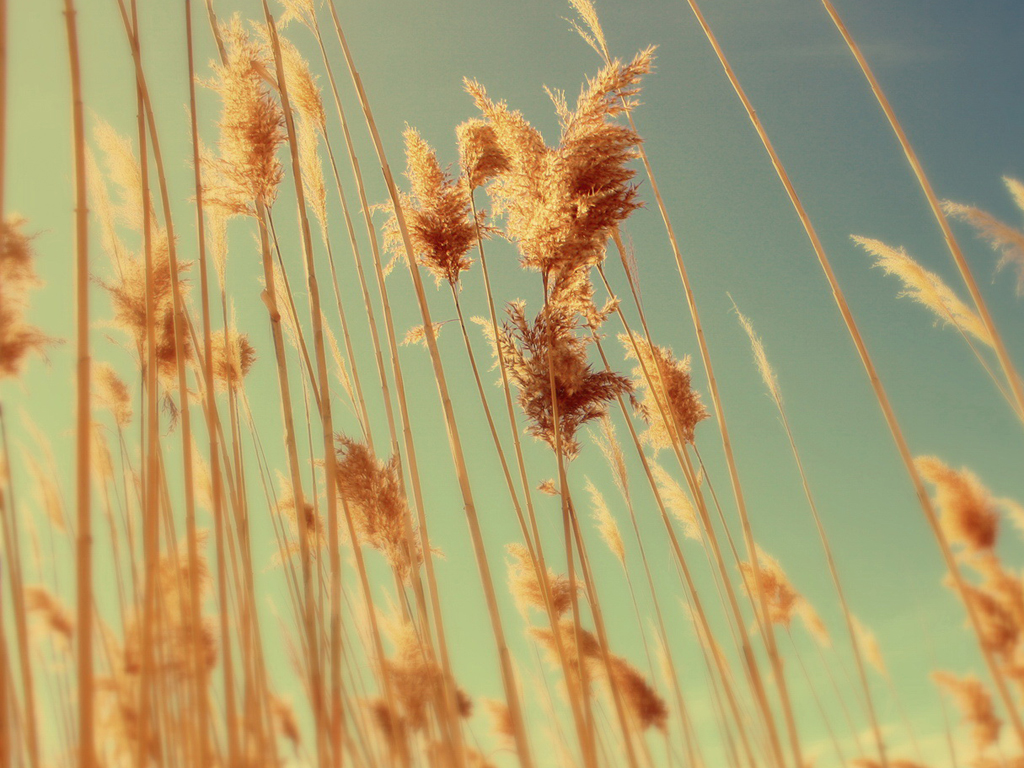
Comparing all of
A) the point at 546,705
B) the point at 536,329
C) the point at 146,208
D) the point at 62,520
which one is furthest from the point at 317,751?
the point at 546,705

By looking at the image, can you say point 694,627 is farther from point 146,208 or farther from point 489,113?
point 146,208

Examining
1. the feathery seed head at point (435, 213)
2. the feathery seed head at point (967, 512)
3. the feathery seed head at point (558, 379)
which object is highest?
the feathery seed head at point (435, 213)

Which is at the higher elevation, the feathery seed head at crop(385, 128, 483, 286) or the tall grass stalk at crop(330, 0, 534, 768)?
the feathery seed head at crop(385, 128, 483, 286)

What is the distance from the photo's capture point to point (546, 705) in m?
3.97

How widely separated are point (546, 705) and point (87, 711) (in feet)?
11.2

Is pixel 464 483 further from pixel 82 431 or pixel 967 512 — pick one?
pixel 967 512

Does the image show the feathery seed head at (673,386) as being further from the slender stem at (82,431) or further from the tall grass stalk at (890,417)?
the slender stem at (82,431)

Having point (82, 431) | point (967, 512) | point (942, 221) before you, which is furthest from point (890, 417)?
point (82, 431)

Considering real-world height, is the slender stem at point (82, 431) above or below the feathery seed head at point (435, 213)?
below

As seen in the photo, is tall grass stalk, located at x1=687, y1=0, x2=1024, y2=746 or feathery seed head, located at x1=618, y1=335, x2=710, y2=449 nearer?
tall grass stalk, located at x1=687, y1=0, x2=1024, y2=746

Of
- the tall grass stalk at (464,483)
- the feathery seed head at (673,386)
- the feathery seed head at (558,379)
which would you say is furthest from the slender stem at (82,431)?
the feathery seed head at (673,386)

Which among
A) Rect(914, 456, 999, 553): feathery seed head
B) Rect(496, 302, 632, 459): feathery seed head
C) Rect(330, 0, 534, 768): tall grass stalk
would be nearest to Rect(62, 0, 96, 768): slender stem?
Rect(330, 0, 534, 768): tall grass stalk

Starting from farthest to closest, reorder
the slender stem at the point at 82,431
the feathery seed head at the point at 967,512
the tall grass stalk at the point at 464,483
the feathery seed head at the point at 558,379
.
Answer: the feathery seed head at the point at 967,512, the feathery seed head at the point at 558,379, the tall grass stalk at the point at 464,483, the slender stem at the point at 82,431

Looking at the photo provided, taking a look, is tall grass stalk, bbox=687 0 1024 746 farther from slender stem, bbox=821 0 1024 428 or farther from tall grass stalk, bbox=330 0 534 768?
tall grass stalk, bbox=330 0 534 768
